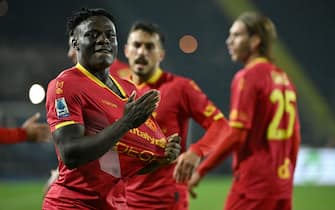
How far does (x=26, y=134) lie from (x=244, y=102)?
70.7 inches

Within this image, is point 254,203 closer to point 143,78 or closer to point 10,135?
point 143,78

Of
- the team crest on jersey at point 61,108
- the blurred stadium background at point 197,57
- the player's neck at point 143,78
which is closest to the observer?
the team crest on jersey at point 61,108

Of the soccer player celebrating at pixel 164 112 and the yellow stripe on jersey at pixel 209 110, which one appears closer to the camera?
the soccer player celebrating at pixel 164 112

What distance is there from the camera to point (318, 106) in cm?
2097

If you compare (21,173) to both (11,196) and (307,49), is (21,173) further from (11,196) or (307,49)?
(307,49)

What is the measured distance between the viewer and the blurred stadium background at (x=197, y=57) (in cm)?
1684

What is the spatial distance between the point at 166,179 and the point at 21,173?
12648 millimetres

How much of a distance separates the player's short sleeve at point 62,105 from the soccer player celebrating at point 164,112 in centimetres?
181

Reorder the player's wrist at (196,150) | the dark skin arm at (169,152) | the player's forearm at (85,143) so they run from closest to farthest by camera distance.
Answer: the player's forearm at (85,143)
the dark skin arm at (169,152)
the player's wrist at (196,150)

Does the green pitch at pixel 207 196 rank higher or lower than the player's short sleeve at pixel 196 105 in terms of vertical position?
lower

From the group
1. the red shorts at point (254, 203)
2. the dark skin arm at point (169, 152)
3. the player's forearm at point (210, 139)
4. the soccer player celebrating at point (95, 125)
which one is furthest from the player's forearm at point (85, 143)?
the red shorts at point (254, 203)

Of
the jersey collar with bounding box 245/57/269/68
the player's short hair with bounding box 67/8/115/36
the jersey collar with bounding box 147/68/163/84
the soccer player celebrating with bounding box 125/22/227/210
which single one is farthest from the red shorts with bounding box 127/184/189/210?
the player's short hair with bounding box 67/8/115/36

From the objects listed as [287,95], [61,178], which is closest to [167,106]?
[287,95]

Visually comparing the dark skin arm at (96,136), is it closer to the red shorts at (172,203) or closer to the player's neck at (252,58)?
the red shorts at (172,203)
